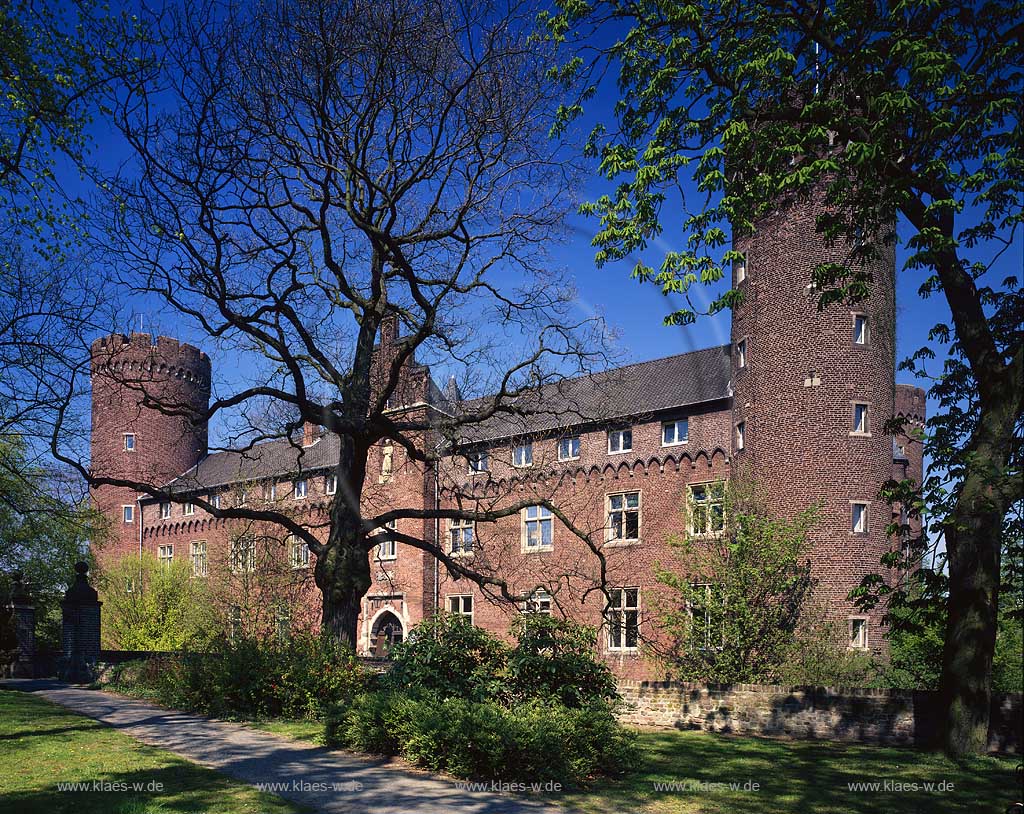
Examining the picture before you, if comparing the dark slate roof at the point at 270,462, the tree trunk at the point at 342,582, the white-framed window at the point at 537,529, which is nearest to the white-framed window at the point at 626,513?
the white-framed window at the point at 537,529

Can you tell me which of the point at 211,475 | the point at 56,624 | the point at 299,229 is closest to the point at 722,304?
the point at 299,229

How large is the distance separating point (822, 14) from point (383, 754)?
461 inches

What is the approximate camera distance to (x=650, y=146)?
11.6m

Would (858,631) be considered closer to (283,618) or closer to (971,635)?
(971,635)

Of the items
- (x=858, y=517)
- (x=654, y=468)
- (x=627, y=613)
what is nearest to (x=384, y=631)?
(x=627, y=613)

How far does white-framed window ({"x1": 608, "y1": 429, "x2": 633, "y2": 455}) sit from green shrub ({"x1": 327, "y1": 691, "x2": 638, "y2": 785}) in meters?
20.3

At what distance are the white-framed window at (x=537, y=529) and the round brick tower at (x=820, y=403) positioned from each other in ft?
28.3

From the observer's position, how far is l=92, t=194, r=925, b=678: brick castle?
23.7 metres

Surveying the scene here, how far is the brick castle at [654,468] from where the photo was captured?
77.9 feet

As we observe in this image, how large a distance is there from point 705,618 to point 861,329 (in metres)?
10.8

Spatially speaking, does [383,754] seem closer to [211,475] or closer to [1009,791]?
[1009,791]

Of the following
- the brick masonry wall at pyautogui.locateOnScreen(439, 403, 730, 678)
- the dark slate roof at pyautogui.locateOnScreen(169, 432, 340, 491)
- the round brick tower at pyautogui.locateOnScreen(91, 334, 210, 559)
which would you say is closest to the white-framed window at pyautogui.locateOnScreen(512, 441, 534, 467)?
the brick masonry wall at pyautogui.locateOnScreen(439, 403, 730, 678)

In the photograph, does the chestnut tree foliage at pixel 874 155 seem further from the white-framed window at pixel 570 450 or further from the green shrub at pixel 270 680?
the white-framed window at pixel 570 450

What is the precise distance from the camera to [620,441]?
30828 millimetres
